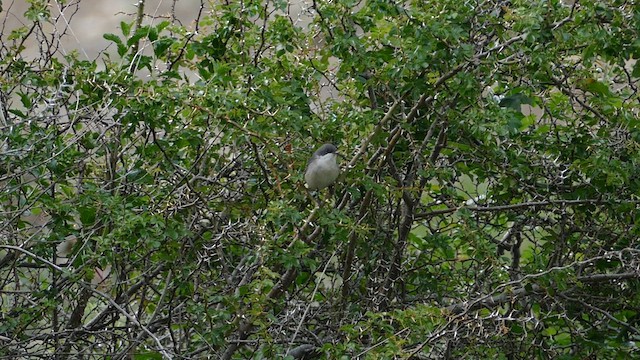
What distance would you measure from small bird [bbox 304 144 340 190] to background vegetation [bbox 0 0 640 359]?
63mm

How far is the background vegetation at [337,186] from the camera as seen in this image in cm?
429

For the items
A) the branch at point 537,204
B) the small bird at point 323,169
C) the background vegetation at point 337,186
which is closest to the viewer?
the background vegetation at point 337,186

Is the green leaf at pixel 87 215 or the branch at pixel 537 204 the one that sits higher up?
the green leaf at pixel 87 215

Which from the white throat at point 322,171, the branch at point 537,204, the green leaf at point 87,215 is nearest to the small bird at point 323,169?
the white throat at point 322,171

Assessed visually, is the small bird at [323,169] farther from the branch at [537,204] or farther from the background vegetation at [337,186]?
the branch at [537,204]

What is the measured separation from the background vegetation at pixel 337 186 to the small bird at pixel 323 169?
63 millimetres

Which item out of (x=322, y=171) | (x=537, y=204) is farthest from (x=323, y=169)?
(x=537, y=204)

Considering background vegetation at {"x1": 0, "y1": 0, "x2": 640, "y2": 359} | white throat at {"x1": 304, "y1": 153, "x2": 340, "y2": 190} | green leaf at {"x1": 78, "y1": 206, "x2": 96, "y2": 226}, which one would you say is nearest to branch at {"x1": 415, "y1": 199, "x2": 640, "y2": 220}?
background vegetation at {"x1": 0, "y1": 0, "x2": 640, "y2": 359}

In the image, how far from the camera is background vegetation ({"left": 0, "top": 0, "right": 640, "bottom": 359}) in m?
4.29

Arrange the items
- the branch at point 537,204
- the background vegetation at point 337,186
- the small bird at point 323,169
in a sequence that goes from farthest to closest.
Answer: the branch at point 537,204, the small bird at point 323,169, the background vegetation at point 337,186

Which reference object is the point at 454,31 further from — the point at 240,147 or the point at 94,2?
the point at 94,2

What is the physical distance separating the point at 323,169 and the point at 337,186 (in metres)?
0.11

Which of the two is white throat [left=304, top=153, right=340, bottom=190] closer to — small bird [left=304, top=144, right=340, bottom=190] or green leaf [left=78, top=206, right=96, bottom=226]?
small bird [left=304, top=144, right=340, bottom=190]

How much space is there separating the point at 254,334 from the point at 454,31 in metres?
1.59
